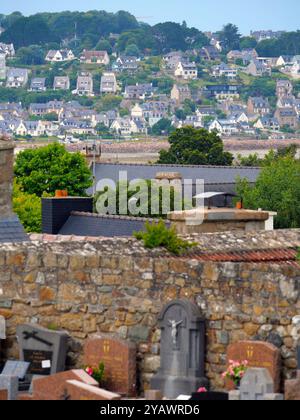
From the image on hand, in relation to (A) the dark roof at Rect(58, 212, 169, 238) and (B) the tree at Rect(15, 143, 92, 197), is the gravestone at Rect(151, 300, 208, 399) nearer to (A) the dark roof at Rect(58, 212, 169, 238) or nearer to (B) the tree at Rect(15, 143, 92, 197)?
(A) the dark roof at Rect(58, 212, 169, 238)

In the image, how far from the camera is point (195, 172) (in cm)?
7450

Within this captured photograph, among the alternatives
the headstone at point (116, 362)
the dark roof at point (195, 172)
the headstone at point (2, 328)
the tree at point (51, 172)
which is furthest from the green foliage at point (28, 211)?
the headstone at point (116, 362)

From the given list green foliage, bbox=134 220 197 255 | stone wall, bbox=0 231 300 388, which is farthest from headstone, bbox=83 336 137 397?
green foliage, bbox=134 220 197 255

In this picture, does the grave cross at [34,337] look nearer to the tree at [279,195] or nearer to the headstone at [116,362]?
the headstone at [116,362]

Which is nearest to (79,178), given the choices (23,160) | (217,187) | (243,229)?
(23,160)

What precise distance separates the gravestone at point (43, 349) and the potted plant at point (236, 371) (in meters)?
1.80

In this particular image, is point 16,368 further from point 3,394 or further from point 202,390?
point 202,390

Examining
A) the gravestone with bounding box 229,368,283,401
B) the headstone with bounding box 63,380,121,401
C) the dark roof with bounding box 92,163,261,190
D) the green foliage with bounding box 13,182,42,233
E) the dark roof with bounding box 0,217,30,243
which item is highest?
the dark roof with bounding box 0,217,30,243

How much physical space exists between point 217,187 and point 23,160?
21285 millimetres

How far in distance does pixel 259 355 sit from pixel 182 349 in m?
0.85

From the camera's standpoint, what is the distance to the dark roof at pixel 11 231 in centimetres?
2202

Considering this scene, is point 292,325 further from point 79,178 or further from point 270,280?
point 79,178

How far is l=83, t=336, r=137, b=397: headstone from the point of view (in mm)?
17453

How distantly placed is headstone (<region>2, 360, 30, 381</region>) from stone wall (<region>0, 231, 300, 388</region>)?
389mm
